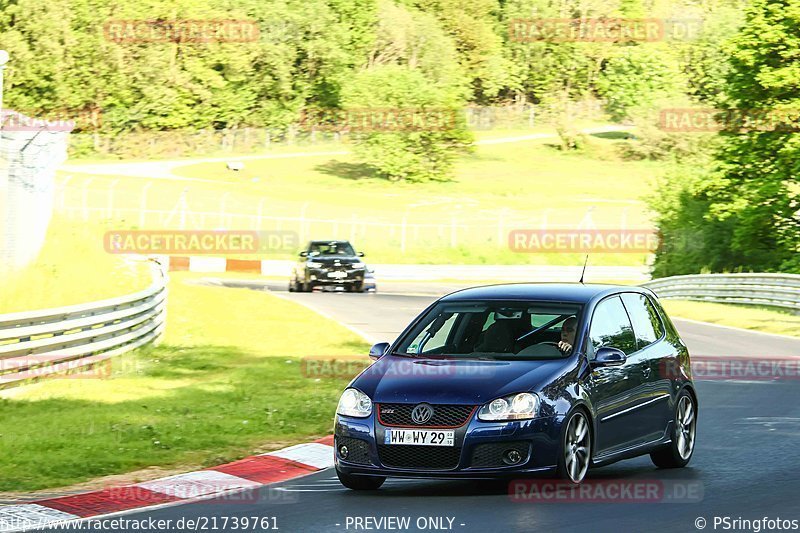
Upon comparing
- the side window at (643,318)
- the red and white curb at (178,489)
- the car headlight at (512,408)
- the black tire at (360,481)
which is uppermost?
the side window at (643,318)

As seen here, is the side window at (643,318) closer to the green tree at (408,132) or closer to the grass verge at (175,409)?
the grass verge at (175,409)

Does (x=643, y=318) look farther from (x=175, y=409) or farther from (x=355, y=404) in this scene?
(x=175, y=409)

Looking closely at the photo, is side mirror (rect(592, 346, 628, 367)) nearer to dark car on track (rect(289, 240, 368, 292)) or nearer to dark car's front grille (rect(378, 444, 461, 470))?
dark car's front grille (rect(378, 444, 461, 470))

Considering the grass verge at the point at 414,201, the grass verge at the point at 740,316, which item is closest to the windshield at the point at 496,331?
the grass verge at the point at 740,316

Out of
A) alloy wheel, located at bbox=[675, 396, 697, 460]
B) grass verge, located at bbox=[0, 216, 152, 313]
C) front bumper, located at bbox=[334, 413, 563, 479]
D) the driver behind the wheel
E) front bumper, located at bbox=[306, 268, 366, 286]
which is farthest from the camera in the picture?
front bumper, located at bbox=[306, 268, 366, 286]

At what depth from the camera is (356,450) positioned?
9828mm

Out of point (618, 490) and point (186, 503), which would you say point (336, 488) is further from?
point (618, 490)

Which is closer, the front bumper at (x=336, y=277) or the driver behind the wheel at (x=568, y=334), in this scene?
the driver behind the wheel at (x=568, y=334)

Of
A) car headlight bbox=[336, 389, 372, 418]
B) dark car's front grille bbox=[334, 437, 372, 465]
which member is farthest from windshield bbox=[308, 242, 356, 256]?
dark car's front grille bbox=[334, 437, 372, 465]

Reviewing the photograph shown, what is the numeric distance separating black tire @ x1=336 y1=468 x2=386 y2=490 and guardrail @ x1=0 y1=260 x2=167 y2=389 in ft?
23.3

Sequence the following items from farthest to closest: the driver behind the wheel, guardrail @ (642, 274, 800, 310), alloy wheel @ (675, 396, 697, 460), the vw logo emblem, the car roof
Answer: guardrail @ (642, 274, 800, 310), alloy wheel @ (675, 396, 697, 460), the car roof, the driver behind the wheel, the vw logo emblem

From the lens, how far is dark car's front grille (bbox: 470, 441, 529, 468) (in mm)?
9469

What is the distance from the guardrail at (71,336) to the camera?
1634 centimetres

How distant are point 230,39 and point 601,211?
36783 mm
